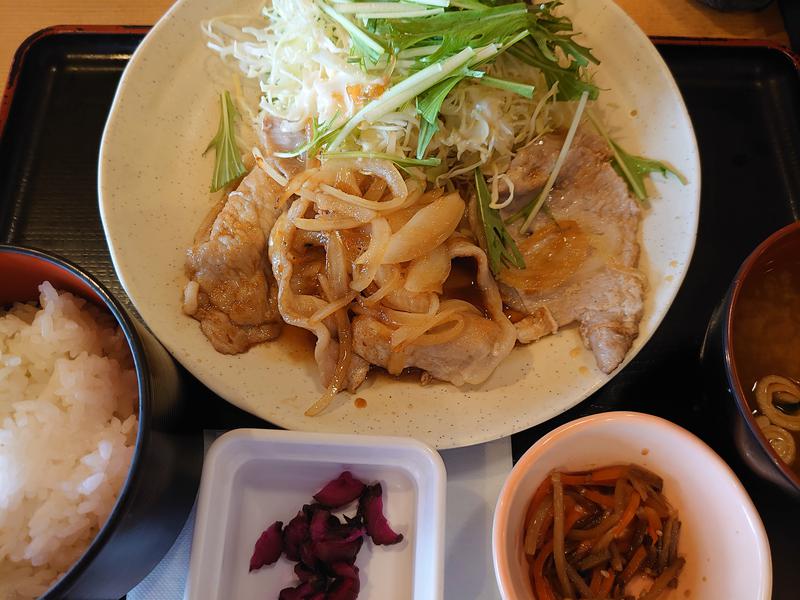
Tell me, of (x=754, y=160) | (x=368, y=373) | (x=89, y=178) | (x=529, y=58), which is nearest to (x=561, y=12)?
(x=529, y=58)

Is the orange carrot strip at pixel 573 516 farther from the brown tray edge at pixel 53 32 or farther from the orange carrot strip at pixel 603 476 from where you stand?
the brown tray edge at pixel 53 32

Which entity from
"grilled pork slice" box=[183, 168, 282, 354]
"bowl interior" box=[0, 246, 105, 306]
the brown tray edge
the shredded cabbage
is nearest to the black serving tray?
the brown tray edge

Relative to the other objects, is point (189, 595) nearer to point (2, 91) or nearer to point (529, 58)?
point (529, 58)

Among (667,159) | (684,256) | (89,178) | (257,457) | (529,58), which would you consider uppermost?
(529,58)

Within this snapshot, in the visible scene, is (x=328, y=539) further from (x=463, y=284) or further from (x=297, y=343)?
(x=463, y=284)

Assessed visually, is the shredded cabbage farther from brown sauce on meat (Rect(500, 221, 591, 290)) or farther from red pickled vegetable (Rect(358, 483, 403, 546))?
red pickled vegetable (Rect(358, 483, 403, 546))
